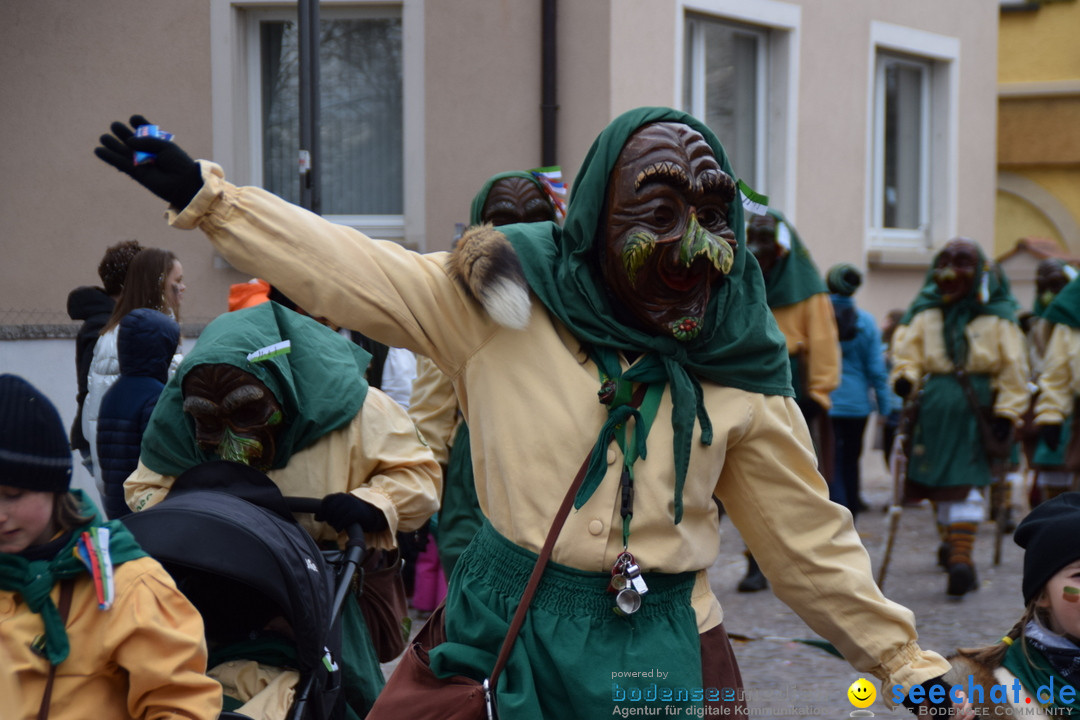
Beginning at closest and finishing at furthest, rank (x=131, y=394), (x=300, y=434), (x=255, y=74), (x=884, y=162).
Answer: (x=300, y=434) < (x=131, y=394) < (x=255, y=74) < (x=884, y=162)

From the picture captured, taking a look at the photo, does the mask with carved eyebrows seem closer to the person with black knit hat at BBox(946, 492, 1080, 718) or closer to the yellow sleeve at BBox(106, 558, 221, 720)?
the yellow sleeve at BBox(106, 558, 221, 720)

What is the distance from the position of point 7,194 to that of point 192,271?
5.50 ft

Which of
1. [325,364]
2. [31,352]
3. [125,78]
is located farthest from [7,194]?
[325,364]

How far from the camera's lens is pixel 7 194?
10.5m

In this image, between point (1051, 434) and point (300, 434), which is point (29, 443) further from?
point (1051, 434)

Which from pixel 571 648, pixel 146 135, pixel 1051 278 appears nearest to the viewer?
pixel 146 135

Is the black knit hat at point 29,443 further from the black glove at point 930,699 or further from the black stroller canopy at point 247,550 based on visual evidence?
the black glove at point 930,699

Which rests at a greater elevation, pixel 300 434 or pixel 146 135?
pixel 146 135

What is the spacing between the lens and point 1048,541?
126 inches

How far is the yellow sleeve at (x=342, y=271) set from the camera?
2354 mm

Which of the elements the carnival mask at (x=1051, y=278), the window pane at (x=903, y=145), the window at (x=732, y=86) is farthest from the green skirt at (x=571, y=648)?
the window pane at (x=903, y=145)

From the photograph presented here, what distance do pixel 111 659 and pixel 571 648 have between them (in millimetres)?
879

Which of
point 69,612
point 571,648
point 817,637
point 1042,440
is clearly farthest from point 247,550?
point 1042,440

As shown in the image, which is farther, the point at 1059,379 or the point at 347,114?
the point at 347,114
